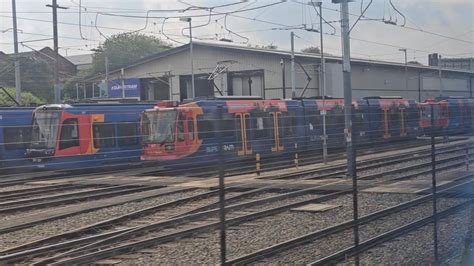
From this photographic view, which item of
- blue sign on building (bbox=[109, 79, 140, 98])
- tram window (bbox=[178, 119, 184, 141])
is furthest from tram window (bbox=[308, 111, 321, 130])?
blue sign on building (bbox=[109, 79, 140, 98])

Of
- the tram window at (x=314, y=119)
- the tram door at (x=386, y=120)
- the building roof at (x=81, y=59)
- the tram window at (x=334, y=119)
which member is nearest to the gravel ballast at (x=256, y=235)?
the tram window at (x=314, y=119)

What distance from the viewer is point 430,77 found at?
68875 millimetres

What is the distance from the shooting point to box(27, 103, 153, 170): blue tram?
78.3 ft

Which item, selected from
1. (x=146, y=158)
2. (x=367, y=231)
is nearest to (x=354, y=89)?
(x=146, y=158)

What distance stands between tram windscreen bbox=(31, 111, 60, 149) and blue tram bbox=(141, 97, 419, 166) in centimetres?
355

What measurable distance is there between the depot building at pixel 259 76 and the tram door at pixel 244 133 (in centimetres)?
2717

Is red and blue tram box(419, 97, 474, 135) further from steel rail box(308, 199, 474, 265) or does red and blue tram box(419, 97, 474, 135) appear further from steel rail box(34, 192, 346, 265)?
steel rail box(308, 199, 474, 265)

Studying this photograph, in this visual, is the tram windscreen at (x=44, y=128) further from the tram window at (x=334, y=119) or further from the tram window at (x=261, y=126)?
the tram window at (x=334, y=119)

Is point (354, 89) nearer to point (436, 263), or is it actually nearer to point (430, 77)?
point (430, 77)

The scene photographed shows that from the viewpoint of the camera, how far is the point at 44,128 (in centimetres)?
2483

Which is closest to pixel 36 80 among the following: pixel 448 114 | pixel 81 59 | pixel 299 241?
pixel 81 59

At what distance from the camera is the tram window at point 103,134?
84.5 feet

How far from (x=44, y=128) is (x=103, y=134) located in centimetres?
264

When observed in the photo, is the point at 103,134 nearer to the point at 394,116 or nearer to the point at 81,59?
the point at 394,116
